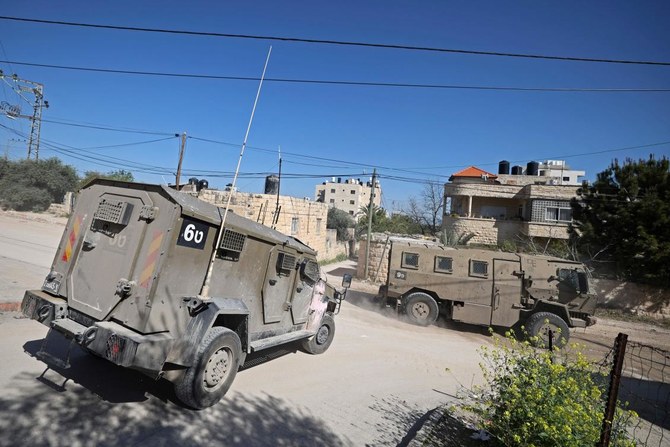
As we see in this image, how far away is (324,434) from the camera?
12.6ft

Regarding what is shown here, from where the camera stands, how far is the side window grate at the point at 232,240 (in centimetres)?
411

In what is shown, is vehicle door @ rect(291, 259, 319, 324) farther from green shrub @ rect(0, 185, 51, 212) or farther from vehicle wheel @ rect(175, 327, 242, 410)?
green shrub @ rect(0, 185, 51, 212)

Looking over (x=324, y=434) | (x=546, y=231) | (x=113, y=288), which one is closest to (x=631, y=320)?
(x=546, y=231)

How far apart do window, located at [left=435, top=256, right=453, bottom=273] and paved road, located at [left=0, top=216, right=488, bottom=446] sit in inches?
138

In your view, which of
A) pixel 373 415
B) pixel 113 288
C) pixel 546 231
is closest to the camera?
pixel 113 288

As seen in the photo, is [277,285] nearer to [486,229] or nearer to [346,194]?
[486,229]

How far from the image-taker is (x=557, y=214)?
25.8m

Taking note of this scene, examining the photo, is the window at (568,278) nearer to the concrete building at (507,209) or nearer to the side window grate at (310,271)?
the side window grate at (310,271)

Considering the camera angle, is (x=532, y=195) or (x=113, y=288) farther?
(x=532, y=195)

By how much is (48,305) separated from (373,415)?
3.92 meters

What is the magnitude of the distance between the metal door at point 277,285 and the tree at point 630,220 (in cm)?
1639

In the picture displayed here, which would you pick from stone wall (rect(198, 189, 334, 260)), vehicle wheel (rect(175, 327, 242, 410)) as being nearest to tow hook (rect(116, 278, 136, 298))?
vehicle wheel (rect(175, 327, 242, 410))

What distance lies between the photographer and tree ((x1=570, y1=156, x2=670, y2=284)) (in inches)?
585

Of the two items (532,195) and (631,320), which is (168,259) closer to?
(631,320)
